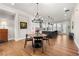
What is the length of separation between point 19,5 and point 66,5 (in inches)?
47.7

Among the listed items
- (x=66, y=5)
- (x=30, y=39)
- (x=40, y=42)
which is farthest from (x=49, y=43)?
(x=66, y=5)

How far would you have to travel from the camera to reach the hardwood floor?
93.0 inches

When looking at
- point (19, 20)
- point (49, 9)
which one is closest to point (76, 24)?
point (49, 9)

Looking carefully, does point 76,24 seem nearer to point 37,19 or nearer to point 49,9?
point 49,9

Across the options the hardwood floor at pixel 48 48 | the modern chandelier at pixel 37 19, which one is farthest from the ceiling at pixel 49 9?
the hardwood floor at pixel 48 48

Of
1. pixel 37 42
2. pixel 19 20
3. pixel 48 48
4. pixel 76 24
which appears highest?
pixel 19 20

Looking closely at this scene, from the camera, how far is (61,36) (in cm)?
255

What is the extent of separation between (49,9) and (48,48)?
104 cm

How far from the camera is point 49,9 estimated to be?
8.11 ft

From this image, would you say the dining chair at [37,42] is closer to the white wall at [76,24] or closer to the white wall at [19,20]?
the white wall at [19,20]

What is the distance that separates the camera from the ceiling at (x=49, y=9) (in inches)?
94.6

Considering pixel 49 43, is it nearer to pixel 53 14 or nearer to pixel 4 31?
pixel 53 14

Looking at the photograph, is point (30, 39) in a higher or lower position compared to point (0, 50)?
higher

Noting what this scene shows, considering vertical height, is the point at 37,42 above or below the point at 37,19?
below
